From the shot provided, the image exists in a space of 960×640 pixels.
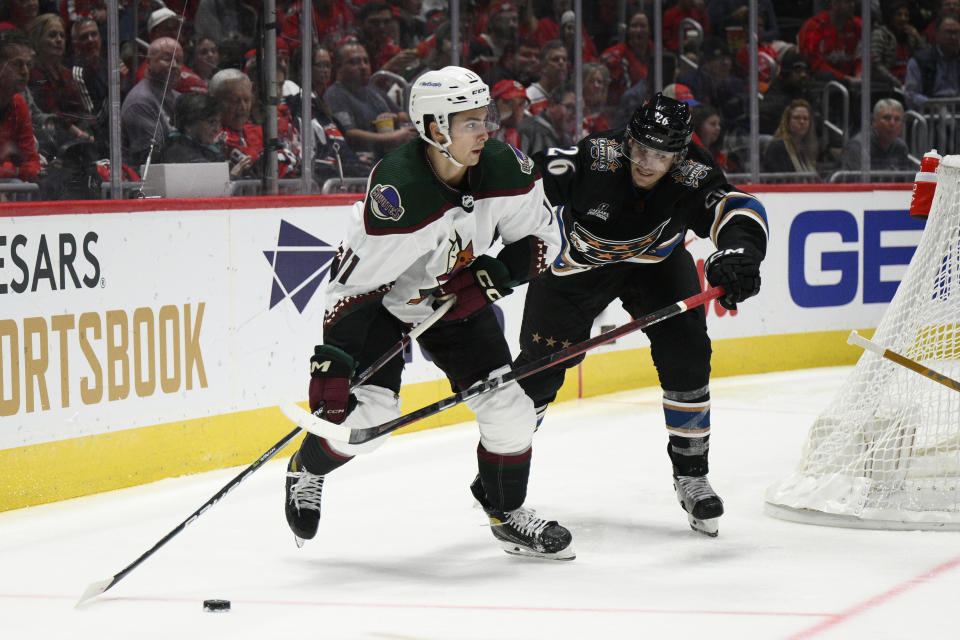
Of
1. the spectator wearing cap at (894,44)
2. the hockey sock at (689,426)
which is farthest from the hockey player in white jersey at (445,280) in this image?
the spectator wearing cap at (894,44)

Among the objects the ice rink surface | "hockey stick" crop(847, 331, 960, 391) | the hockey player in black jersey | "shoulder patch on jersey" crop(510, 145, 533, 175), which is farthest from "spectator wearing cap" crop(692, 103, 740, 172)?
"shoulder patch on jersey" crop(510, 145, 533, 175)

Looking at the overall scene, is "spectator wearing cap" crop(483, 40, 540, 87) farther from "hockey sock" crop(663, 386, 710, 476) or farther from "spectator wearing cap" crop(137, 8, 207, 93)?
"hockey sock" crop(663, 386, 710, 476)

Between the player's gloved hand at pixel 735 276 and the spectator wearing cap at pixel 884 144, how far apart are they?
4247 mm

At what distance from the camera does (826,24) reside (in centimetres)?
759

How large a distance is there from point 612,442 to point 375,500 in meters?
1.26

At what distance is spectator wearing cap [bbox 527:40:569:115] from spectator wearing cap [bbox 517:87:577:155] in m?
0.03

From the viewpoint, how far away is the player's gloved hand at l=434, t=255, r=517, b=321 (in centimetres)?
327

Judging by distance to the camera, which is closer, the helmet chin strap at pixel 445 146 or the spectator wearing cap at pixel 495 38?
the helmet chin strap at pixel 445 146

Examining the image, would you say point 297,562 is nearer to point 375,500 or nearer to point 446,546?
point 446,546

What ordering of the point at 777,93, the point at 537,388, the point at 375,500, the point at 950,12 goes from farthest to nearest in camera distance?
1. the point at 950,12
2. the point at 777,93
3. the point at 375,500
4. the point at 537,388

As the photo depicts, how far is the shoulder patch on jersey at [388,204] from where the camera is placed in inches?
121

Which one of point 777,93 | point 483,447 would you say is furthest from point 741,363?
point 483,447

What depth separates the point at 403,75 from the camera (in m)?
5.87

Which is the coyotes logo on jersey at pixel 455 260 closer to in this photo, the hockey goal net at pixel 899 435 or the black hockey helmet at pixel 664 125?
the black hockey helmet at pixel 664 125
